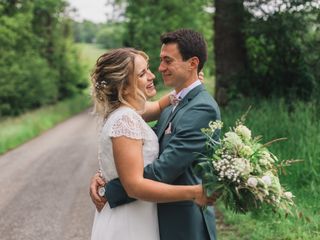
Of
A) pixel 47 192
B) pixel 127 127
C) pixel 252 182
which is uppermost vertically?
pixel 127 127

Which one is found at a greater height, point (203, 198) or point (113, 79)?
point (113, 79)

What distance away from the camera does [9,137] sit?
1906 centimetres

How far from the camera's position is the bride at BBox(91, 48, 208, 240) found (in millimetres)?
2705

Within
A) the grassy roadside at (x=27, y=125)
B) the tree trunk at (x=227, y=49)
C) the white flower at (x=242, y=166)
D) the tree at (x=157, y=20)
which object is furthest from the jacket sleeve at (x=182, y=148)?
the tree at (x=157, y=20)

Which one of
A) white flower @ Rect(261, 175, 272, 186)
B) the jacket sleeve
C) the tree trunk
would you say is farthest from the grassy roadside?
white flower @ Rect(261, 175, 272, 186)

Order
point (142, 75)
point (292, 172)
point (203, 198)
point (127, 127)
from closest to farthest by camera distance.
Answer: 1. point (203, 198)
2. point (127, 127)
3. point (142, 75)
4. point (292, 172)

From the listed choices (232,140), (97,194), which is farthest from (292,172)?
(232,140)

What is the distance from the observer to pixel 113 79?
2.90 metres

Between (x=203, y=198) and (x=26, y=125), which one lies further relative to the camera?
(x=26, y=125)

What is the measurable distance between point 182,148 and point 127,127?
30cm

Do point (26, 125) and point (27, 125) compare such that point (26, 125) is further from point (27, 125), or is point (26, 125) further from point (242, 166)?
point (242, 166)

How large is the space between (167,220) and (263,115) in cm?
659

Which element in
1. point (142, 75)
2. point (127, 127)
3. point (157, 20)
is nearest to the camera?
point (127, 127)

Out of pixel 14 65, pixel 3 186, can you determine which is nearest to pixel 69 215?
pixel 3 186
